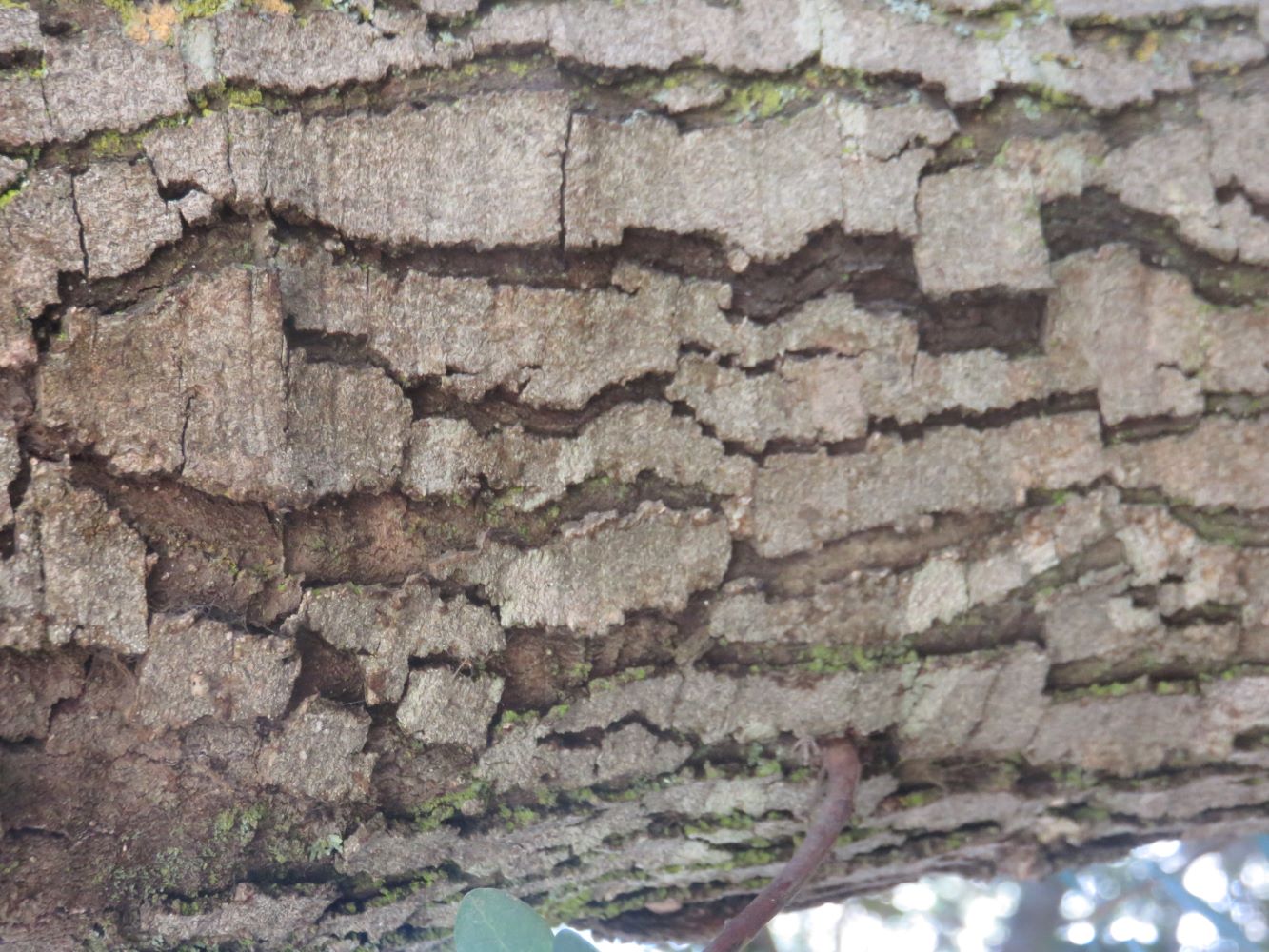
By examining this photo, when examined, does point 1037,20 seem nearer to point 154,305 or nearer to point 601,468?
point 601,468

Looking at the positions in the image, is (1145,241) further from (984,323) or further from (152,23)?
(152,23)

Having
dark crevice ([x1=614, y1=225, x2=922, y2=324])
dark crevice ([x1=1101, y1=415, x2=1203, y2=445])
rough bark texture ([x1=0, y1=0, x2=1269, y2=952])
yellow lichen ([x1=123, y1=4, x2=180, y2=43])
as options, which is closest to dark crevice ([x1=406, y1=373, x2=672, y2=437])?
rough bark texture ([x1=0, y1=0, x2=1269, y2=952])

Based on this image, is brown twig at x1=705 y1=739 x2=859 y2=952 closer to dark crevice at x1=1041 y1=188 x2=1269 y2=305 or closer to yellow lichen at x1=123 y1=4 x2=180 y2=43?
dark crevice at x1=1041 y1=188 x2=1269 y2=305

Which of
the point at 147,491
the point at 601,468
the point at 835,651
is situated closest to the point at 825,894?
the point at 835,651

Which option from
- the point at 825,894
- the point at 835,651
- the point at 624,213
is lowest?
the point at 825,894

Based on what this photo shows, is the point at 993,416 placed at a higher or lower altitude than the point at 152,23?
lower

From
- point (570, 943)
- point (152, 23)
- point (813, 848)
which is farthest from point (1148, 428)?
point (152, 23)

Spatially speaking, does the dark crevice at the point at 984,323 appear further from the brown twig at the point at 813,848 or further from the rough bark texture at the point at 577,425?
the brown twig at the point at 813,848
